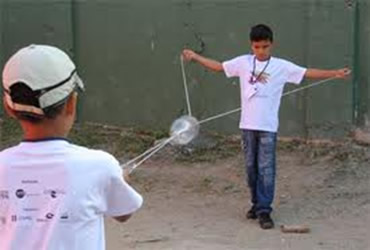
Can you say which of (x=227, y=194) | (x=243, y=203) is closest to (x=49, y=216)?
(x=243, y=203)

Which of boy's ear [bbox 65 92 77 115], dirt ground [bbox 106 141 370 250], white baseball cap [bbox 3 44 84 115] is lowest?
dirt ground [bbox 106 141 370 250]

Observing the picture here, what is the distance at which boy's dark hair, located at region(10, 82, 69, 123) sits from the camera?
2363 mm

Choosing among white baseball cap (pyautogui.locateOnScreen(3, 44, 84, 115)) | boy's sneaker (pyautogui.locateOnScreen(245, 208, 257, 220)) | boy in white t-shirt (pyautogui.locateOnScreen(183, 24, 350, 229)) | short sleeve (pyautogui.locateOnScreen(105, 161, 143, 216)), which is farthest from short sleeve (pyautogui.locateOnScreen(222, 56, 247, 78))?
white baseball cap (pyautogui.locateOnScreen(3, 44, 84, 115))

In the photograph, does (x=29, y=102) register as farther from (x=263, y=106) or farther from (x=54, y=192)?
(x=263, y=106)

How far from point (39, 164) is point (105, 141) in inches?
267

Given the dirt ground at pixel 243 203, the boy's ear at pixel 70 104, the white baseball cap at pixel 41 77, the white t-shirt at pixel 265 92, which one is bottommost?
the dirt ground at pixel 243 203

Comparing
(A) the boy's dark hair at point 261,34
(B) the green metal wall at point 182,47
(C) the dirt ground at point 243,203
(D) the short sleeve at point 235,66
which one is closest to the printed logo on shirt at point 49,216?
(C) the dirt ground at point 243,203

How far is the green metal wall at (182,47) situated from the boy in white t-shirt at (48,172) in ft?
20.6

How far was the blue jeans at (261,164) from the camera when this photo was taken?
6.60 meters

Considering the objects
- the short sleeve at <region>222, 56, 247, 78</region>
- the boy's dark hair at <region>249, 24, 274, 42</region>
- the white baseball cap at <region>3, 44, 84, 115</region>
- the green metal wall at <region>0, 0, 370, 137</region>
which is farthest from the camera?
the green metal wall at <region>0, 0, 370, 137</region>

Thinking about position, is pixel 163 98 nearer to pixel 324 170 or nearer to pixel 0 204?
pixel 324 170

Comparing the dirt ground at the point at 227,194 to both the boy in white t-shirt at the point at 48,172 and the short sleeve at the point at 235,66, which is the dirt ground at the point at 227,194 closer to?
the short sleeve at the point at 235,66

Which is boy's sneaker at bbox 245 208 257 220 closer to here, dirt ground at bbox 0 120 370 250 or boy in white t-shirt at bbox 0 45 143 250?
dirt ground at bbox 0 120 370 250

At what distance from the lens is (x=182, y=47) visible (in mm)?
9195
